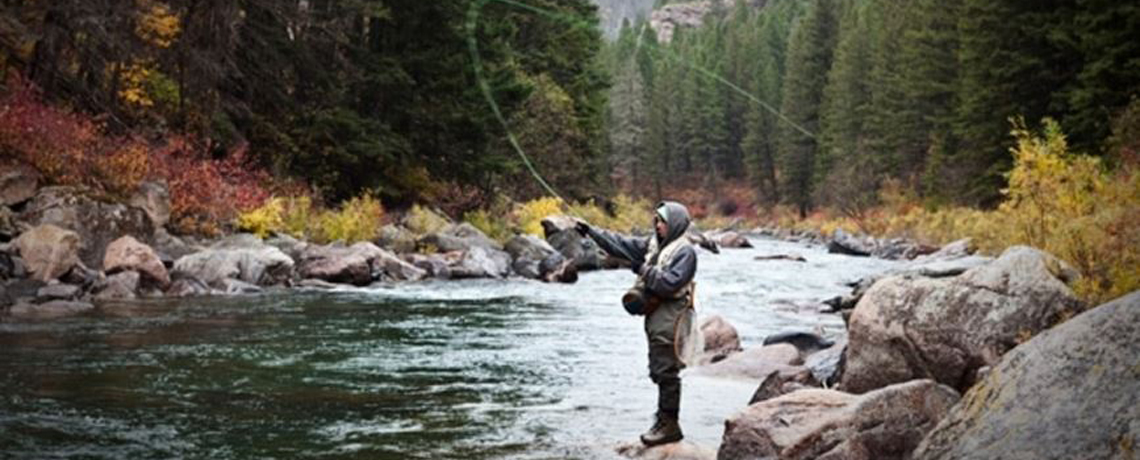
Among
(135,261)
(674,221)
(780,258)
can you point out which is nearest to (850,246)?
(780,258)

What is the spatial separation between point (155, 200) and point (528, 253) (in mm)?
8556

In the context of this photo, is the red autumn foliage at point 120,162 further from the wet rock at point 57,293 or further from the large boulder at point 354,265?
the wet rock at point 57,293

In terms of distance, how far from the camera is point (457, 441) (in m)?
7.63

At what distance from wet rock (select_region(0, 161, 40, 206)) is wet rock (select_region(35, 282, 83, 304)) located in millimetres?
2931

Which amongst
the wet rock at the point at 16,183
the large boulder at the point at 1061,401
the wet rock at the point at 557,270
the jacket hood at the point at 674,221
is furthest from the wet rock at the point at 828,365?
the wet rock at the point at 16,183

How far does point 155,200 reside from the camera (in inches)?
783

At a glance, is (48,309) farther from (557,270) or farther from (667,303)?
(557,270)

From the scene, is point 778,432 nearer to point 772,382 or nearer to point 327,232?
point 772,382

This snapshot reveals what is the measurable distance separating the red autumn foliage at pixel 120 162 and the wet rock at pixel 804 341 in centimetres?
1229

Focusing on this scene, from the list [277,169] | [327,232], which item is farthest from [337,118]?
[327,232]

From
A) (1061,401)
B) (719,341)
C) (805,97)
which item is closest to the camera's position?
(1061,401)

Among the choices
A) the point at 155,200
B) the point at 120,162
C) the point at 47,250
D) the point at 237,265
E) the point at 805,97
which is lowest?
the point at 237,265

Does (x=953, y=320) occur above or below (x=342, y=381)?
above

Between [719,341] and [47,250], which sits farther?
[47,250]
